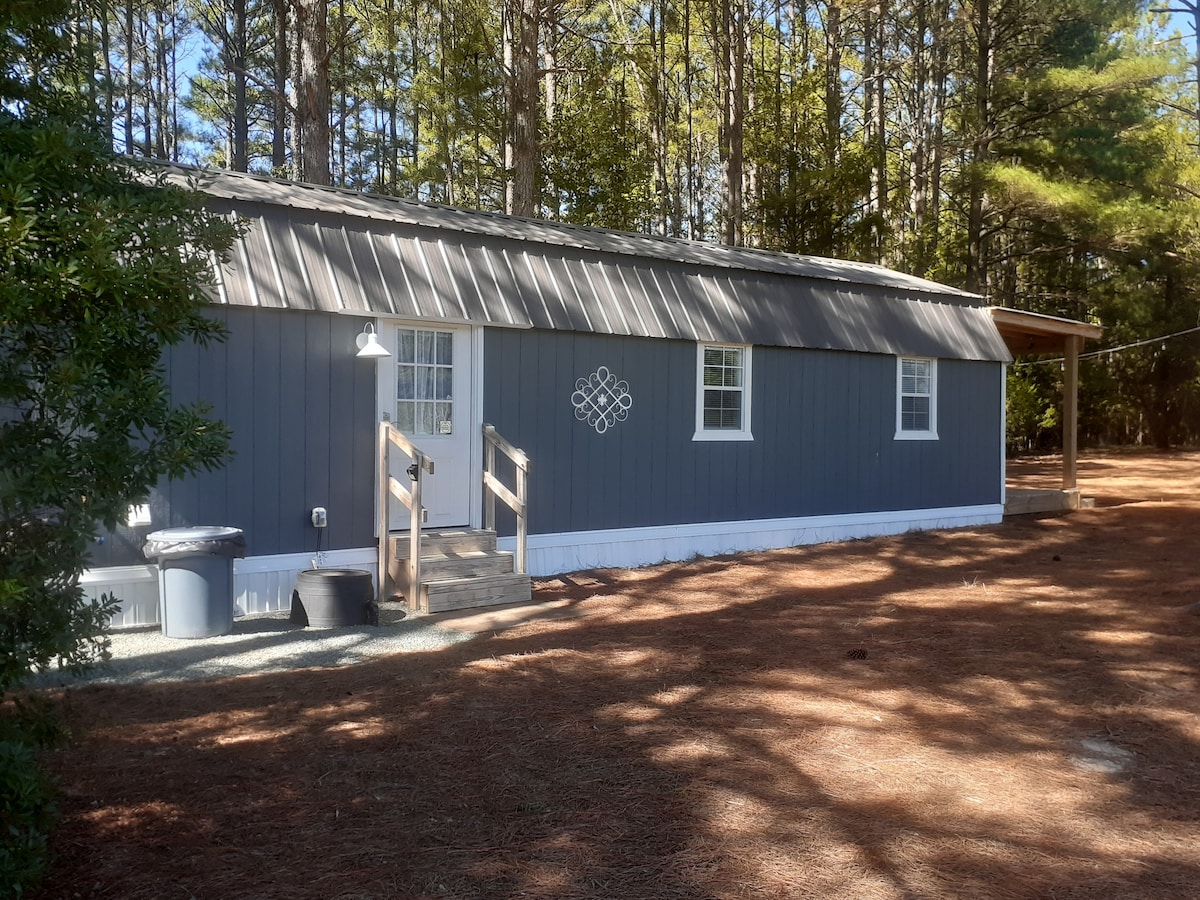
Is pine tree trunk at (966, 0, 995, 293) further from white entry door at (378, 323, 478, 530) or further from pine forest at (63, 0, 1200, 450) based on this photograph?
white entry door at (378, 323, 478, 530)

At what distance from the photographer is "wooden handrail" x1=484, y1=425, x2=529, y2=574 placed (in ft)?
27.6

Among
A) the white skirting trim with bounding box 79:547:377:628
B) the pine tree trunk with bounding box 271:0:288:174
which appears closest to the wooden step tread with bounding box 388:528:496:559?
the white skirting trim with bounding box 79:547:377:628

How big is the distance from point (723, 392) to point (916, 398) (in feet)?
10.8

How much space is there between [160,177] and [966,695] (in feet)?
15.6

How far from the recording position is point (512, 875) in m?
3.40

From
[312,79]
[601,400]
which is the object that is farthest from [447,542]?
[312,79]

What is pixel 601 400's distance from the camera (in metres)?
9.77

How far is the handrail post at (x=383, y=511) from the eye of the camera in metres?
7.93

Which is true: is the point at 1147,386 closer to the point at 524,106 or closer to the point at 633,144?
the point at 633,144

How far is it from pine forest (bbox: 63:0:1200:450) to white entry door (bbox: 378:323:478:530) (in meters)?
7.61

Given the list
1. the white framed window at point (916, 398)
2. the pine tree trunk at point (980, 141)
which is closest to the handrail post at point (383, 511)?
the white framed window at point (916, 398)

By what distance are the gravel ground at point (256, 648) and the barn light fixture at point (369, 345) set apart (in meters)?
2.05

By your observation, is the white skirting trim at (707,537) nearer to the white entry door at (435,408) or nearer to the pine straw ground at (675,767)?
the white entry door at (435,408)

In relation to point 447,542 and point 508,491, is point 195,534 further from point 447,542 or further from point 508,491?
point 508,491
